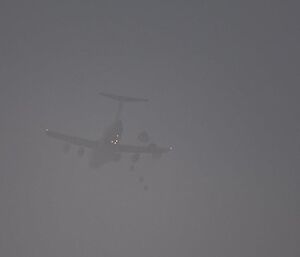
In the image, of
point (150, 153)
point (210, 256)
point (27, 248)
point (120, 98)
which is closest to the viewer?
point (120, 98)

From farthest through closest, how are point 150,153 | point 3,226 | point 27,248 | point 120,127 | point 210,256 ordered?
1. point 3,226
2. point 27,248
3. point 210,256
4. point 150,153
5. point 120,127

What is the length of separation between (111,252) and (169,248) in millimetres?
12276

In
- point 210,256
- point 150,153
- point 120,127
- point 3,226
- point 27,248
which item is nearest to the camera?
point 120,127

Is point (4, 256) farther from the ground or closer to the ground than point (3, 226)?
closer to the ground

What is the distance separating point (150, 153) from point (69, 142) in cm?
1022

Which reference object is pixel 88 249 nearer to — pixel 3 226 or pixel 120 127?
pixel 3 226

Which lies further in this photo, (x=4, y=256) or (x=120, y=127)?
(x=4, y=256)

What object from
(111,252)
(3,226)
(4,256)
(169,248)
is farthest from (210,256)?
(3,226)

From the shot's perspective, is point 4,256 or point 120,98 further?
point 4,256

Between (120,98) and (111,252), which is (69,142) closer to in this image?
(120,98)

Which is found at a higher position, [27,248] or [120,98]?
[120,98]

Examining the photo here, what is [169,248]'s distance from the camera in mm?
97500

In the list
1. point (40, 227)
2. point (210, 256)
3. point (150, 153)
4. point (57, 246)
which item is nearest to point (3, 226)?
point (40, 227)

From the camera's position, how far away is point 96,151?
53812mm
